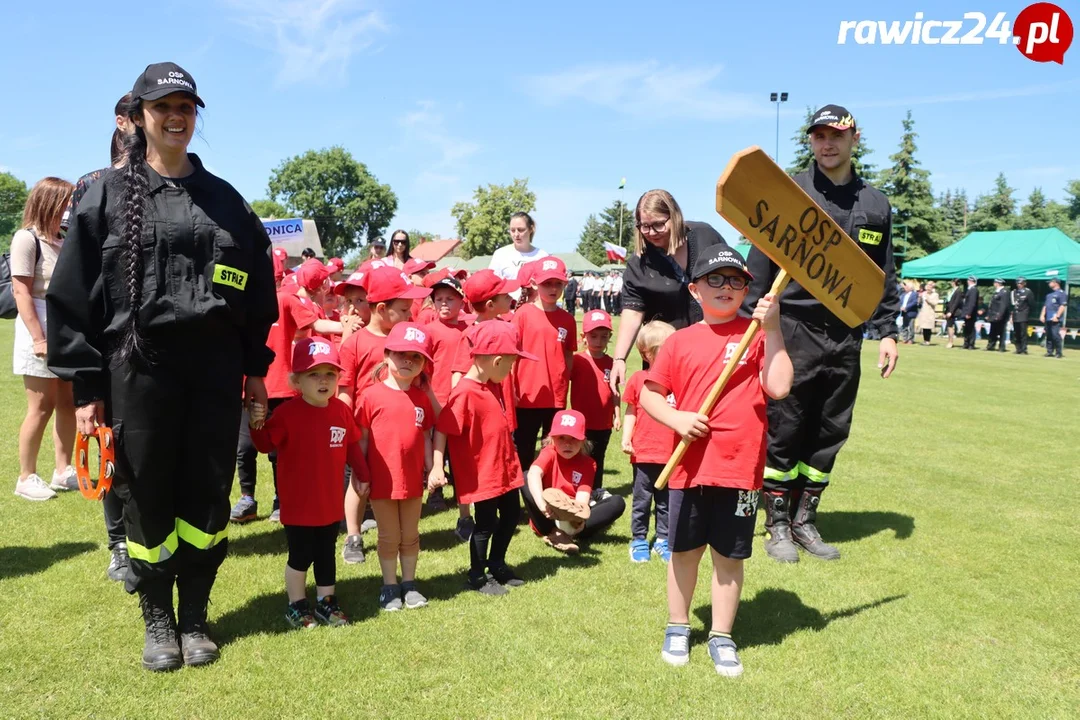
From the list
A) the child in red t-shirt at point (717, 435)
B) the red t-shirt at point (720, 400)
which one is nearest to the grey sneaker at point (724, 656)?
the child in red t-shirt at point (717, 435)

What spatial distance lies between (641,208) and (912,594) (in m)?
3.01

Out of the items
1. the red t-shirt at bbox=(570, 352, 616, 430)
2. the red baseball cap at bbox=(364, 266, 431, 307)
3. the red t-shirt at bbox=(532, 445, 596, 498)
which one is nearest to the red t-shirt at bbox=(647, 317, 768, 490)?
the red t-shirt at bbox=(532, 445, 596, 498)

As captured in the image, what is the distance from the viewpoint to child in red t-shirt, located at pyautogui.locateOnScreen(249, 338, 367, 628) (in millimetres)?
4254

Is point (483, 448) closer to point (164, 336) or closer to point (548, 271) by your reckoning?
point (548, 271)

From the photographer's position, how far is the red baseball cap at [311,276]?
257 inches

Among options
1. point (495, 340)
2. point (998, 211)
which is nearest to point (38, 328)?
point (495, 340)

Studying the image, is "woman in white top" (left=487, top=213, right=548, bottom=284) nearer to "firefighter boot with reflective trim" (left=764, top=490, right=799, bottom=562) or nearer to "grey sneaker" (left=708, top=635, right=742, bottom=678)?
"firefighter boot with reflective trim" (left=764, top=490, right=799, bottom=562)

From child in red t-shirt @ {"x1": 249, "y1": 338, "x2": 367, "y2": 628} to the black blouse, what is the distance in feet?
7.80

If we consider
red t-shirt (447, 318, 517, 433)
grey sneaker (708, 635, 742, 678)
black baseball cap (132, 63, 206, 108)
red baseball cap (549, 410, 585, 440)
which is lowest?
grey sneaker (708, 635, 742, 678)

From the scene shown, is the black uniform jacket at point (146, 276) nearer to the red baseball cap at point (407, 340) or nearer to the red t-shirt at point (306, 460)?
the red t-shirt at point (306, 460)

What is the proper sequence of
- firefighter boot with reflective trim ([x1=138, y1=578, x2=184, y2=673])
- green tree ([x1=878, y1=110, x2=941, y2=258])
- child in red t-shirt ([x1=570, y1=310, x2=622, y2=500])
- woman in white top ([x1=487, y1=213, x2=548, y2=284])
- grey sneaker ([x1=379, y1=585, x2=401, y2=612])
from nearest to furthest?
1. firefighter boot with reflective trim ([x1=138, y1=578, x2=184, y2=673])
2. grey sneaker ([x1=379, y1=585, x2=401, y2=612])
3. child in red t-shirt ([x1=570, y1=310, x2=622, y2=500])
4. woman in white top ([x1=487, y1=213, x2=548, y2=284])
5. green tree ([x1=878, y1=110, x2=941, y2=258])

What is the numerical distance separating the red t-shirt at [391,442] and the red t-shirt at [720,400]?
1.50 meters

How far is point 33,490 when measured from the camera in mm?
6457

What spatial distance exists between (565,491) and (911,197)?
58075mm
